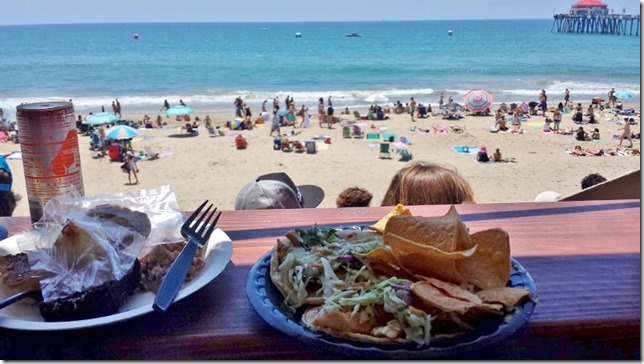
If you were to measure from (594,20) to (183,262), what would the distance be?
73697mm

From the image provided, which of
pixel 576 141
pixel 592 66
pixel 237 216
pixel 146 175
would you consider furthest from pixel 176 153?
pixel 592 66

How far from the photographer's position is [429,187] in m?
2.80

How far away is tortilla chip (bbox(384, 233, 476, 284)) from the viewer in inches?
34.4

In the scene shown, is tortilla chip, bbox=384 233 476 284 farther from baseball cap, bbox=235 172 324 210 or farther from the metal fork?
baseball cap, bbox=235 172 324 210

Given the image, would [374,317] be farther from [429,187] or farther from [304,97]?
[304,97]

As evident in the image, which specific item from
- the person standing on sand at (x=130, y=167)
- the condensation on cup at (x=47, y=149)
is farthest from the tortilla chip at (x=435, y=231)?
the person standing on sand at (x=130, y=167)

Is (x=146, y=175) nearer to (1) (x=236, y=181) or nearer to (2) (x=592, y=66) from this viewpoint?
(1) (x=236, y=181)

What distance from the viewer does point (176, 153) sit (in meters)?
14.0

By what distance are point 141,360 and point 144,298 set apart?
12cm

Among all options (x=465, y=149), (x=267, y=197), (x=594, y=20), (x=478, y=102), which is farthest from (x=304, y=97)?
(x=594, y=20)

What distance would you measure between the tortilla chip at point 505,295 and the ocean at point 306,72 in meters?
21.7

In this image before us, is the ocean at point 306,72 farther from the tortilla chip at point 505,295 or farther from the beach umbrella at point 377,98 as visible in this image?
the tortilla chip at point 505,295

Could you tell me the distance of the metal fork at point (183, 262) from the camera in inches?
34.3

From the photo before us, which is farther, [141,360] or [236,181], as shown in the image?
[236,181]
